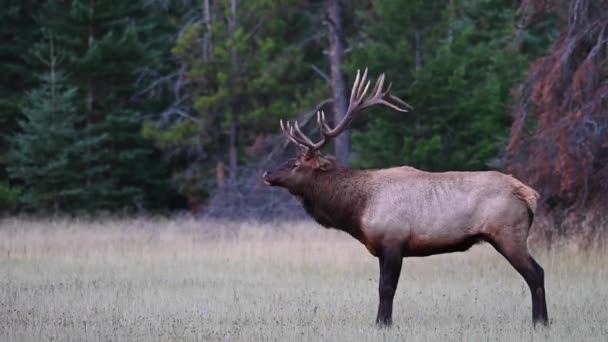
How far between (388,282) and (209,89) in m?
17.5

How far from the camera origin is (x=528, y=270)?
30.3ft

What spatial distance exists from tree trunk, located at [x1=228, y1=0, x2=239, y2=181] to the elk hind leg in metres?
16.8

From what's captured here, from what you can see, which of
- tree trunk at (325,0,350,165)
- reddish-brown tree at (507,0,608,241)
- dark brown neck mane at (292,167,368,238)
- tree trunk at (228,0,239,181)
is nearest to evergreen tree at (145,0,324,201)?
tree trunk at (228,0,239,181)

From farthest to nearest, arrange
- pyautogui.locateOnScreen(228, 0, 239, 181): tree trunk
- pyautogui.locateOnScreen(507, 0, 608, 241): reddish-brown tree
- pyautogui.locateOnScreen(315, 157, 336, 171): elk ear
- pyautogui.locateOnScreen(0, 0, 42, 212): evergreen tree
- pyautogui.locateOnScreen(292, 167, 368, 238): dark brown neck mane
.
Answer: pyautogui.locateOnScreen(0, 0, 42, 212): evergreen tree < pyautogui.locateOnScreen(228, 0, 239, 181): tree trunk < pyautogui.locateOnScreen(507, 0, 608, 241): reddish-brown tree < pyautogui.locateOnScreen(315, 157, 336, 171): elk ear < pyautogui.locateOnScreen(292, 167, 368, 238): dark brown neck mane

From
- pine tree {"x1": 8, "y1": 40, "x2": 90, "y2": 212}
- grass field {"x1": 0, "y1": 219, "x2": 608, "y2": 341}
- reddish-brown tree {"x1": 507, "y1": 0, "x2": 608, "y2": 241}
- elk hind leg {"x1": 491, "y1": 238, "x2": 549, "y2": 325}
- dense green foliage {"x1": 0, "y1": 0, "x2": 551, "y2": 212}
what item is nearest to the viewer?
grass field {"x1": 0, "y1": 219, "x2": 608, "y2": 341}

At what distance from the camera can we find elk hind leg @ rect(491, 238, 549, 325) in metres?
9.19

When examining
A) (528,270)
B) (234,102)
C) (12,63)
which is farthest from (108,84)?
(528,270)

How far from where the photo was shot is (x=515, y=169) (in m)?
14.8

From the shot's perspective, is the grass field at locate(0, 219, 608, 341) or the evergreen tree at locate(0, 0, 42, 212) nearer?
the grass field at locate(0, 219, 608, 341)

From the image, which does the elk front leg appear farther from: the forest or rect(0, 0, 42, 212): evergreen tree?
rect(0, 0, 42, 212): evergreen tree

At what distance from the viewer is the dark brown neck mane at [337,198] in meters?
9.90

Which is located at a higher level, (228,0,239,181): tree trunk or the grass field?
(228,0,239,181): tree trunk

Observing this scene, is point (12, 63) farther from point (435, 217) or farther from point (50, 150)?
point (435, 217)

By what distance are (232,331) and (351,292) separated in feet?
10.4
